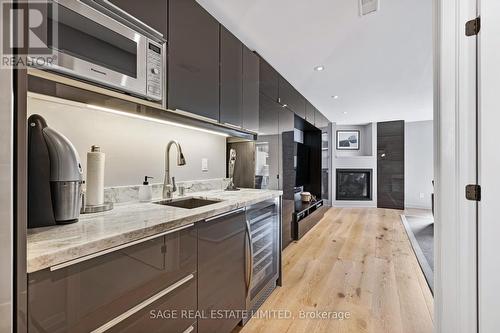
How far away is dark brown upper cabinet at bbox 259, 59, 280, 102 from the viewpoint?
2.76 m

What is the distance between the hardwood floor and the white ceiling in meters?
2.40

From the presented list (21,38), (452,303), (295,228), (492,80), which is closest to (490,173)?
(492,80)

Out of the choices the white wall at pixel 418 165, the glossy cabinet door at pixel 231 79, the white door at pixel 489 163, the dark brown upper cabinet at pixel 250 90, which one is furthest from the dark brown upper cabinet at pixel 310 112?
the white wall at pixel 418 165

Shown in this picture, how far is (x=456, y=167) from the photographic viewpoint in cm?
121

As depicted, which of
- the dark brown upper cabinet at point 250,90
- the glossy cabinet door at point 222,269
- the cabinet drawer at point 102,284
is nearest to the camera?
the cabinet drawer at point 102,284

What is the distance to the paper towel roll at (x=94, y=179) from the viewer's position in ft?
4.16

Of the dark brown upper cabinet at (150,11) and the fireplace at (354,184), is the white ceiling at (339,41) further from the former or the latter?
the fireplace at (354,184)

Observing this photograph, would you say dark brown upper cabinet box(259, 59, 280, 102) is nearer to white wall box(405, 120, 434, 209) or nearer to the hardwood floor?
the hardwood floor

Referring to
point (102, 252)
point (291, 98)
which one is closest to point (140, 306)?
point (102, 252)

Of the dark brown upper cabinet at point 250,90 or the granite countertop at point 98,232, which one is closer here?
the granite countertop at point 98,232

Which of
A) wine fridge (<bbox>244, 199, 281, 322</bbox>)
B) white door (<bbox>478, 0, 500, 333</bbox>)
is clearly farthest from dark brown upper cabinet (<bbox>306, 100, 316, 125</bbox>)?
white door (<bbox>478, 0, 500, 333</bbox>)

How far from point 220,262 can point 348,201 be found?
6.21 m

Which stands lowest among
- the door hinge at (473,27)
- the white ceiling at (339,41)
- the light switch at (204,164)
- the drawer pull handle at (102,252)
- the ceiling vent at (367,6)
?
the drawer pull handle at (102,252)

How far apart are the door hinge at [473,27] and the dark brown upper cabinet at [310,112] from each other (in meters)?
3.24
